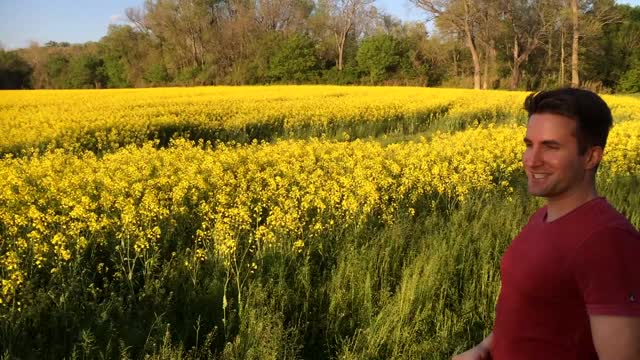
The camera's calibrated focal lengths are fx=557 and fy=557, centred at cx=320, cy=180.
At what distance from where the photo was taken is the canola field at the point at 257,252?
345 centimetres

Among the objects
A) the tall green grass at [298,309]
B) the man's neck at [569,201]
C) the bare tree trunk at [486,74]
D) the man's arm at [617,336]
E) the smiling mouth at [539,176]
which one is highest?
the bare tree trunk at [486,74]

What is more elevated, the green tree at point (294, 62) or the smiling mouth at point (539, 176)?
the green tree at point (294, 62)

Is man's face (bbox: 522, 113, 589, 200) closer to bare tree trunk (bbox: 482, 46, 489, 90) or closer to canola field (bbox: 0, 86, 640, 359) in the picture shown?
canola field (bbox: 0, 86, 640, 359)

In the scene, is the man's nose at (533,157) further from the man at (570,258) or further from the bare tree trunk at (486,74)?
the bare tree trunk at (486,74)

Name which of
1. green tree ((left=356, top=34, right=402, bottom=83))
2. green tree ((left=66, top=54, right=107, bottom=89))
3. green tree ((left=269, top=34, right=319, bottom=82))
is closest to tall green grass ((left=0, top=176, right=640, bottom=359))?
green tree ((left=356, top=34, right=402, bottom=83))

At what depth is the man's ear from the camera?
1556mm

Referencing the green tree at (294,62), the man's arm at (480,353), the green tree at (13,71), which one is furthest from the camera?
the green tree at (13,71)

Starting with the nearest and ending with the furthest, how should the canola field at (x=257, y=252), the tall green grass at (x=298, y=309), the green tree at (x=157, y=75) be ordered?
the tall green grass at (x=298, y=309) → the canola field at (x=257, y=252) → the green tree at (x=157, y=75)

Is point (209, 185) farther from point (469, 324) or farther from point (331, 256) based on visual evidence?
point (469, 324)

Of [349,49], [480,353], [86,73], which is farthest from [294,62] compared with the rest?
[480,353]

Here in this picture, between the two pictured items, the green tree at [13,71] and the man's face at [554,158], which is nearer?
the man's face at [554,158]

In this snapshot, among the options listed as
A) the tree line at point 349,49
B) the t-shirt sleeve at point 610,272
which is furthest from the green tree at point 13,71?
the t-shirt sleeve at point 610,272

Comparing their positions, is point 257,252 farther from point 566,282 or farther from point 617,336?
point 617,336

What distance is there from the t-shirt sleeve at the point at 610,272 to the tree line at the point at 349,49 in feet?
148
